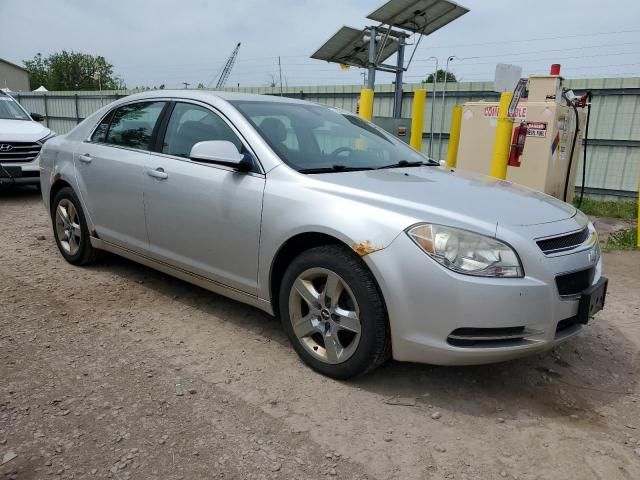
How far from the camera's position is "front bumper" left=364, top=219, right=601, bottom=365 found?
244 centimetres

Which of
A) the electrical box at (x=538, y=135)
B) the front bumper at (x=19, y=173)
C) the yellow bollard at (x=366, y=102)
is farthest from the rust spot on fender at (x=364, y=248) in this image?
the front bumper at (x=19, y=173)

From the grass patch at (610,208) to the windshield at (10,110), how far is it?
9945 millimetres

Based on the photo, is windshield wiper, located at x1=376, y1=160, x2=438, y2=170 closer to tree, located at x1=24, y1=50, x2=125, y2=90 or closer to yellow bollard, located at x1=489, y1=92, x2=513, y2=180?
yellow bollard, located at x1=489, y1=92, x2=513, y2=180

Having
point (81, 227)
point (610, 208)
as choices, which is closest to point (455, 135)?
point (610, 208)

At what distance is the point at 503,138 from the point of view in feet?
20.0

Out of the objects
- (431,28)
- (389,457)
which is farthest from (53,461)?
(431,28)

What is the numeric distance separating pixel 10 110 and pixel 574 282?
9788mm

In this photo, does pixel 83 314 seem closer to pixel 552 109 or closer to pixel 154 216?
pixel 154 216

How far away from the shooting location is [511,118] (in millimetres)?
5984

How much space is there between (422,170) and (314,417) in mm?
1854

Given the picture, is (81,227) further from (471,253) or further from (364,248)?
(471,253)

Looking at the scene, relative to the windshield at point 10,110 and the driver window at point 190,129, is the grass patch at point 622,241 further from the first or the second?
the windshield at point 10,110

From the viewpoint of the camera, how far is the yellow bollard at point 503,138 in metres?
6.05

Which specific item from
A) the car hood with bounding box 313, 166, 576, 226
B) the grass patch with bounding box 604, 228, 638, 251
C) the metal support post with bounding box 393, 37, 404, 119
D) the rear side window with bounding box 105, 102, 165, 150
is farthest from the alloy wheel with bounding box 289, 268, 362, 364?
the metal support post with bounding box 393, 37, 404, 119
